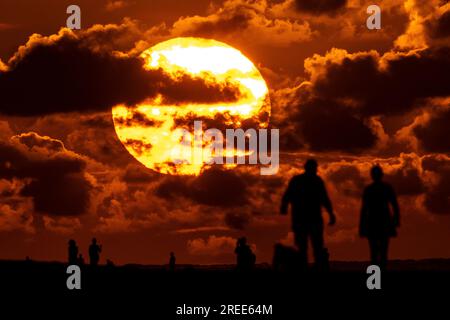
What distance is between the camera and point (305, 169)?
81.3 feet

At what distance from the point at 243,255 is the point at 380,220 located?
1794cm

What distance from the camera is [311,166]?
24562 mm

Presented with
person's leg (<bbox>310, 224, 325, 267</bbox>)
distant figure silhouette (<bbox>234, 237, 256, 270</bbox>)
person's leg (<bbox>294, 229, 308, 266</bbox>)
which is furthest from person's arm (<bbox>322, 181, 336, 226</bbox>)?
distant figure silhouette (<bbox>234, 237, 256, 270</bbox>)

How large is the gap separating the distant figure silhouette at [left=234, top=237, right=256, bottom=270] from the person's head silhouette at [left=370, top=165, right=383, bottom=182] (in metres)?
17.6

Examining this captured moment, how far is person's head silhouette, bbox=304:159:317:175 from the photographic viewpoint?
24.4 metres

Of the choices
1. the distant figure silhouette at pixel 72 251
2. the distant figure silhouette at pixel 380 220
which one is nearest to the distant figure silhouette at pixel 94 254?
the distant figure silhouette at pixel 72 251

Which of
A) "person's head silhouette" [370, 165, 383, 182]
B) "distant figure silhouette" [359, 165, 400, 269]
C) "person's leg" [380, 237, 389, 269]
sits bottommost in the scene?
"person's leg" [380, 237, 389, 269]

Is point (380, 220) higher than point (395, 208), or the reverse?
point (395, 208)

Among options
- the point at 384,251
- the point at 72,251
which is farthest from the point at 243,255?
the point at 384,251

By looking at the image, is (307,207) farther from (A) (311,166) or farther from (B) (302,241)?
(A) (311,166)

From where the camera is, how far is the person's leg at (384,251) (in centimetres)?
2575

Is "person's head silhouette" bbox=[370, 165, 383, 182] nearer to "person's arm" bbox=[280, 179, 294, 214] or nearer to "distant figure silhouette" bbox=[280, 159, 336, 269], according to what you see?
"distant figure silhouette" bbox=[280, 159, 336, 269]
